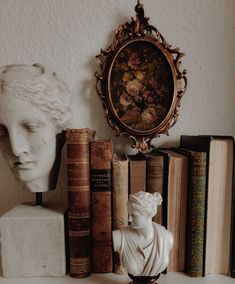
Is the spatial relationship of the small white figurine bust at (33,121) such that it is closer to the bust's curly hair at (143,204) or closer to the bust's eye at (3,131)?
the bust's eye at (3,131)

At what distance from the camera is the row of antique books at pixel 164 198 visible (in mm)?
656

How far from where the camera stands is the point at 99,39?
0.82 metres

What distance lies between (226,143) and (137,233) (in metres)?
0.29

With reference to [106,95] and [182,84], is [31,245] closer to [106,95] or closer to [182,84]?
[106,95]

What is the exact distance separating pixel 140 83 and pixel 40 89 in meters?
0.29

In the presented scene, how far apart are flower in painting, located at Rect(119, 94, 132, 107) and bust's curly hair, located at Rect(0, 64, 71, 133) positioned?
0.52ft

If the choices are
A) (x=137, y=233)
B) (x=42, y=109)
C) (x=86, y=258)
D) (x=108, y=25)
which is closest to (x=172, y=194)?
(x=137, y=233)

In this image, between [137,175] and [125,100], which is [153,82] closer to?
[125,100]

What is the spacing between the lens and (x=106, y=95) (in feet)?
2.59

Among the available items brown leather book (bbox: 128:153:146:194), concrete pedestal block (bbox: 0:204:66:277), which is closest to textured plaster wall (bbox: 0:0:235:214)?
brown leather book (bbox: 128:153:146:194)

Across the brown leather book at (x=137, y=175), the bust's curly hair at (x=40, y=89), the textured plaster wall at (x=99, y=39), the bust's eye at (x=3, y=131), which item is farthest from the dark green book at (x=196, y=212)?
the bust's eye at (x=3, y=131)

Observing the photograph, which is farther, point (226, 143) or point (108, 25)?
point (108, 25)

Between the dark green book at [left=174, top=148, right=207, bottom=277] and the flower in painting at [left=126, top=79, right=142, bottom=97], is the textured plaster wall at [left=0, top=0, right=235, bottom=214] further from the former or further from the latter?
the dark green book at [left=174, top=148, right=207, bottom=277]

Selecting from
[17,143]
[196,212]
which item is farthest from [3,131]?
[196,212]
